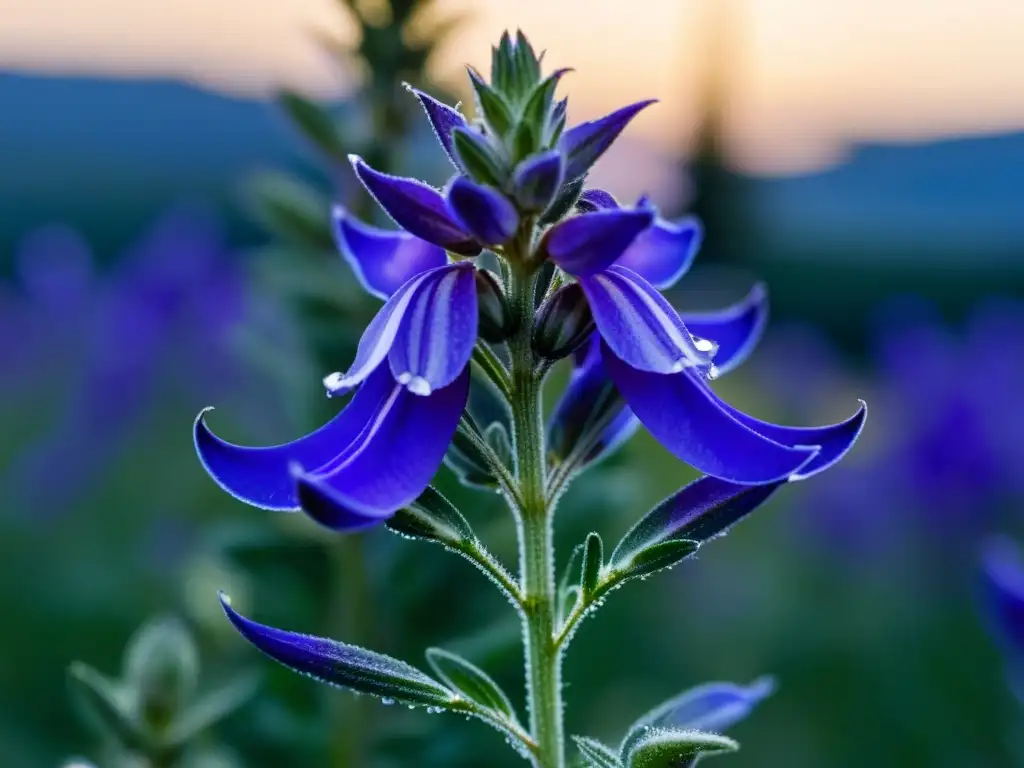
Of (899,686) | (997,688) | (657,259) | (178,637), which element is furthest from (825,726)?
(657,259)

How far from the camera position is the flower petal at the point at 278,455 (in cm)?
118

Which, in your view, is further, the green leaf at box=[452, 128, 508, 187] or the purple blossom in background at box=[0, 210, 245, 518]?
the purple blossom in background at box=[0, 210, 245, 518]

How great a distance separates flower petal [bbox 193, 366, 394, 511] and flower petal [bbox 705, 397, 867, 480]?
37cm

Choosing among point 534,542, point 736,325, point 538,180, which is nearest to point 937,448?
point 736,325

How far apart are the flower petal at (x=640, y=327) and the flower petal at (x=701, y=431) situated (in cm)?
3

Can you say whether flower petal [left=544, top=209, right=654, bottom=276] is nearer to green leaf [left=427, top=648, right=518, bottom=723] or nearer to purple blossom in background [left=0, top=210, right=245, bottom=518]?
green leaf [left=427, top=648, right=518, bottom=723]

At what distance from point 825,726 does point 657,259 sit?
4.46 metres

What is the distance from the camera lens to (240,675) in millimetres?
3002

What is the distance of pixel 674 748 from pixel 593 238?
1.67ft

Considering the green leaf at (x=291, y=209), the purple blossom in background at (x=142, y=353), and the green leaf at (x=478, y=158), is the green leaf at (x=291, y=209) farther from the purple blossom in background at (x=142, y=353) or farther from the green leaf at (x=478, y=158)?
the purple blossom in background at (x=142, y=353)

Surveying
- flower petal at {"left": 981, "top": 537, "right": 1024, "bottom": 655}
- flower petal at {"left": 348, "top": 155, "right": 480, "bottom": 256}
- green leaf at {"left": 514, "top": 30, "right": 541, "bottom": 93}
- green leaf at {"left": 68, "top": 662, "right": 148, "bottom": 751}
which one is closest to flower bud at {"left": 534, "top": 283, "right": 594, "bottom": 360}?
flower petal at {"left": 348, "top": 155, "right": 480, "bottom": 256}

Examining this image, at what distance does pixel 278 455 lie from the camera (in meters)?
1.22

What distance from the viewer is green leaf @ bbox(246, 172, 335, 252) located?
118 inches

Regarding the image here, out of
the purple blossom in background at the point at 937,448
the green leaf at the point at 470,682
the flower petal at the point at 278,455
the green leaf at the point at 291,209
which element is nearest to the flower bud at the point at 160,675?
the green leaf at the point at 470,682
